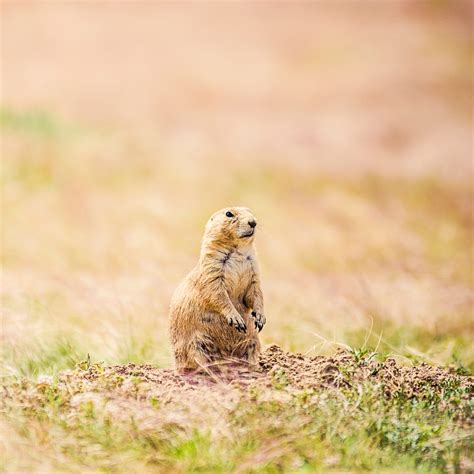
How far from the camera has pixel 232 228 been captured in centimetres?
515

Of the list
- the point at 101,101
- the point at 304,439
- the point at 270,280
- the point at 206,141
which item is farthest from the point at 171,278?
the point at 101,101

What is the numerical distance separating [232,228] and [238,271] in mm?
293

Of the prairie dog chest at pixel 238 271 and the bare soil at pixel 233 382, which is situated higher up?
the prairie dog chest at pixel 238 271

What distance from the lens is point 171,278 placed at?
32.8 ft

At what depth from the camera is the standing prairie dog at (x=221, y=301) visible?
5148 mm

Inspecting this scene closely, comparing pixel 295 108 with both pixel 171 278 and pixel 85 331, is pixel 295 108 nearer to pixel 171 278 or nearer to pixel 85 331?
pixel 171 278

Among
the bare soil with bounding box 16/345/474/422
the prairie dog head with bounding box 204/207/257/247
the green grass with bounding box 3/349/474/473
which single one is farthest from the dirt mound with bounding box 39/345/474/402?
the prairie dog head with bounding box 204/207/257/247

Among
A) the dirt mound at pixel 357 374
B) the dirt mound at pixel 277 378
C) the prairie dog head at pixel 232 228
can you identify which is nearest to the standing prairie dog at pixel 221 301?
the prairie dog head at pixel 232 228

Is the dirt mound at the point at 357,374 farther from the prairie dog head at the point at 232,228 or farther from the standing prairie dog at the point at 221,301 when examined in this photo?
the prairie dog head at the point at 232,228

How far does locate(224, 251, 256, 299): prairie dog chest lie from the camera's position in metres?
5.21

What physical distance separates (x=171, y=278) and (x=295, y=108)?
9.47 meters

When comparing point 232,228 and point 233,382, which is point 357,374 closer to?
point 233,382

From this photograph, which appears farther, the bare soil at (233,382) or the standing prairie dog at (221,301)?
the standing prairie dog at (221,301)

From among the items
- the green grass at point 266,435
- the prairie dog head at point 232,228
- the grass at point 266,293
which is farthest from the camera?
the prairie dog head at point 232,228
